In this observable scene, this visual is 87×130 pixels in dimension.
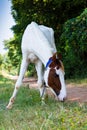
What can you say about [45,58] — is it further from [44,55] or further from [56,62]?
[56,62]

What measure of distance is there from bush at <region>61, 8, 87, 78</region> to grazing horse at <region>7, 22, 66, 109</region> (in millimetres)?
7138

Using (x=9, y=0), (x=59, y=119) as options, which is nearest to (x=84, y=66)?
(x=9, y=0)

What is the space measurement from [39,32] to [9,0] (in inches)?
633

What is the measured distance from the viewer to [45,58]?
25.2 feet

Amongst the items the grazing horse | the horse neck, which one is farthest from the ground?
the horse neck

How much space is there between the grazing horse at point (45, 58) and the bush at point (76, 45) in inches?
281

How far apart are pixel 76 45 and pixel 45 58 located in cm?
957

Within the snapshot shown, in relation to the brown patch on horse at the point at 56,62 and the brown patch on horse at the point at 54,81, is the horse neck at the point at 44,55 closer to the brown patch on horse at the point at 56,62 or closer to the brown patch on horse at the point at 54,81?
the brown patch on horse at the point at 56,62

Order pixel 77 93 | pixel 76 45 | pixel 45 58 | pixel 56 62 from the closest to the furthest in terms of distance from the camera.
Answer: pixel 56 62 < pixel 45 58 < pixel 77 93 < pixel 76 45

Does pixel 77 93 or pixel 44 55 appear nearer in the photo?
pixel 44 55

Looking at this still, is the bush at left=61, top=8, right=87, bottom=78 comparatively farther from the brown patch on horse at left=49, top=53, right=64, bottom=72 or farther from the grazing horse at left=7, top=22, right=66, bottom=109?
the brown patch on horse at left=49, top=53, right=64, bottom=72

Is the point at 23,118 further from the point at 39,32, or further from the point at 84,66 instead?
the point at 84,66

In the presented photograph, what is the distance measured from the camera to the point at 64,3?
20359mm

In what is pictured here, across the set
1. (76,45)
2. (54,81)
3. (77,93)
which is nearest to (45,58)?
(54,81)
